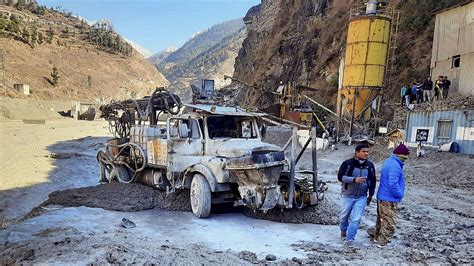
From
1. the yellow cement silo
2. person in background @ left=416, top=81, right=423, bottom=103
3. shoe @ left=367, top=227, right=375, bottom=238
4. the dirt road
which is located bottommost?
the dirt road

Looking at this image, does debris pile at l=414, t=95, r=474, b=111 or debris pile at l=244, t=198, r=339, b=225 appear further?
debris pile at l=414, t=95, r=474, b=111

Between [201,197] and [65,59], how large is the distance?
3507 inches

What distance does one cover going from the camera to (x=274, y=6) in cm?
6019

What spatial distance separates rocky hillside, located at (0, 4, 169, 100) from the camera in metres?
71.2

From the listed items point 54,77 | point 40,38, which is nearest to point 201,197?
point 54,77

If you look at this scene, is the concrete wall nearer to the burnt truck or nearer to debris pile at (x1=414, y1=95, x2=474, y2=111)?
debris pile at (x1=414, y1=95, x2=474, y2=111)

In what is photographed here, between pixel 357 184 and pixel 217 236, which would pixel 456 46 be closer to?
pixel 357 184

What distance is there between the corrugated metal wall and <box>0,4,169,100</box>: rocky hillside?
56036mm

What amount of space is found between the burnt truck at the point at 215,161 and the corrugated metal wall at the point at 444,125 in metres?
9.43

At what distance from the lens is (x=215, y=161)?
7328mm

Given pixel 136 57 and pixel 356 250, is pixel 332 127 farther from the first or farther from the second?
pixel 136 57

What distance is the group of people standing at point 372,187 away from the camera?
18.5 feet

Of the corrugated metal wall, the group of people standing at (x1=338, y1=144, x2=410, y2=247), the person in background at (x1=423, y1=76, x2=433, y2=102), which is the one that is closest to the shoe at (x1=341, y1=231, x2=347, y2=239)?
the group of people standing at (x1=338, y1=144, x2=410, y2=247)

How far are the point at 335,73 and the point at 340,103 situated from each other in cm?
989
